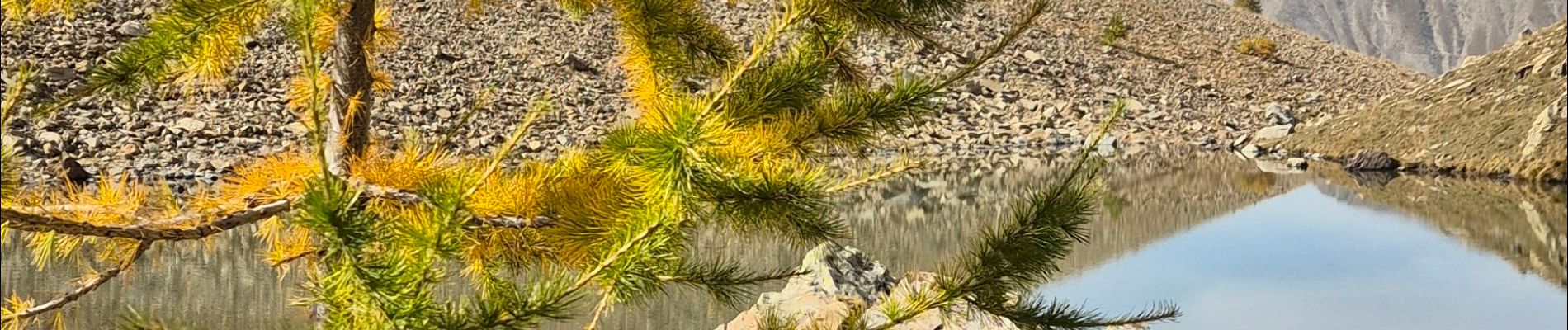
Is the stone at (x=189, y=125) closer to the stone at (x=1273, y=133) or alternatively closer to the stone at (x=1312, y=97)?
the stone at (x=1273, y=133)

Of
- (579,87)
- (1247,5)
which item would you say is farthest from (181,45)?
(1247,5)

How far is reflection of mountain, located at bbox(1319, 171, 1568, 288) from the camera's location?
9594 mm

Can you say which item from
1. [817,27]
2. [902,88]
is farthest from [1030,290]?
[817,27]

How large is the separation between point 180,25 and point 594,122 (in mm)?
15285

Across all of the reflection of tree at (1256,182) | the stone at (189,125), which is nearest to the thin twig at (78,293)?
the stone at (189,125)

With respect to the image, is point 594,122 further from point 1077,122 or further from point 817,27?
point 817,27

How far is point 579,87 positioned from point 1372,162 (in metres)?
11.4

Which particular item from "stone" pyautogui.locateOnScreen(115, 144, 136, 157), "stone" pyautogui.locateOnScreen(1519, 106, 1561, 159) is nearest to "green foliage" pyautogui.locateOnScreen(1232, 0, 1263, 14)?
"stone" pyautogui.locateOnScreen(1519, 106, 1561, 159)

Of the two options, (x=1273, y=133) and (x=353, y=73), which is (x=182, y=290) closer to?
(x=353, y=73)

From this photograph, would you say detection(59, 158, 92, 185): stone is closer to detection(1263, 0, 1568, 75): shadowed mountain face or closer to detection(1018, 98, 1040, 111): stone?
detection(1018, 98, 1040, 111): stone

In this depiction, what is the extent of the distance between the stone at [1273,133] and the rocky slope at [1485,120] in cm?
201

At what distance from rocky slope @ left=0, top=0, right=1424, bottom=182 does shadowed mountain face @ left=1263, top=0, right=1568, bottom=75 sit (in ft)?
372

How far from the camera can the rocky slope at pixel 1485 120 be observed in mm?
13102

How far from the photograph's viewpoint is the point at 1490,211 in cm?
1189
